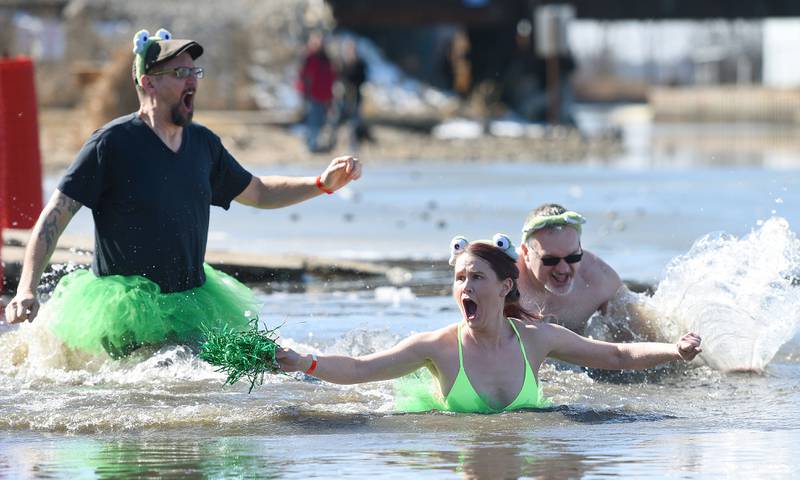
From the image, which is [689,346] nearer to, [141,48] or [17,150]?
[141,48]

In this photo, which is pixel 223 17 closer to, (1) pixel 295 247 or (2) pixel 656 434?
(1) pixel 295 247

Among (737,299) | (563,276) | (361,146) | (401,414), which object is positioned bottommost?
(401,414)

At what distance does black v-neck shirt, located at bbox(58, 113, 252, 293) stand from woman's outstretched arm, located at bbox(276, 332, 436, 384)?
1.29 m

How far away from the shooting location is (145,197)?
299 inches

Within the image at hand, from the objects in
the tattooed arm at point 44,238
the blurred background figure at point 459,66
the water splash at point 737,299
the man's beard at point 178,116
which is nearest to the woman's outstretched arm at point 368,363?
the tattooed arm at point 44,238

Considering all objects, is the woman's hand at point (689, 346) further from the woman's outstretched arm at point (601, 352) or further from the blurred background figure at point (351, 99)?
the blurred background figure at point (351, 99)

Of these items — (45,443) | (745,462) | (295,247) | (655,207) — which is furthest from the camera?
(655,207)

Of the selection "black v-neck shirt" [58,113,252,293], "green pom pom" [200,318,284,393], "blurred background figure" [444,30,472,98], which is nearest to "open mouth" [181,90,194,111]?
"black v-neck shirt" [58,113,252,293]

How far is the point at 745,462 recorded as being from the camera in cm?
601

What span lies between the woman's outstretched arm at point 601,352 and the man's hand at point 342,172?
122cm

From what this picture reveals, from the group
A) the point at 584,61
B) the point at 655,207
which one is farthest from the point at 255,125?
the point at 584,61

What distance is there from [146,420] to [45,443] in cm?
57

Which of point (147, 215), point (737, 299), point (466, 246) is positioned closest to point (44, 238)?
point (147, 215)

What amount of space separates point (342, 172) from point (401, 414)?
4.19 feet
